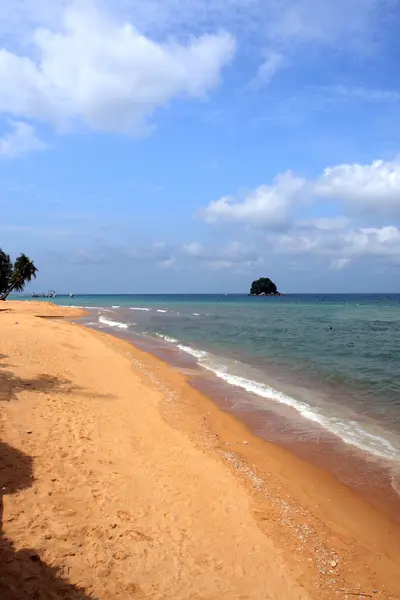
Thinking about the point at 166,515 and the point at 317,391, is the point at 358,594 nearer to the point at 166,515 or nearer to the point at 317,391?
the point at 166,515

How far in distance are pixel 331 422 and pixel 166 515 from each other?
735cm

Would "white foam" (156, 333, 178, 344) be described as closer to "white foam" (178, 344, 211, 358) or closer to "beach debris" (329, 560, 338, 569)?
"white foam" (178, 344, 211, 358)

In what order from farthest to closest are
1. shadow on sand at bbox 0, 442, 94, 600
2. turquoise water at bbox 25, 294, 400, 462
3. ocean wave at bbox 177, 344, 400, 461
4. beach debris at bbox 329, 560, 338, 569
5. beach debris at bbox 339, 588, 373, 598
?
turquoise water at bbox 25, 294, 400, 462 < ocean wave at bbox 177, 344, 400, 461 < beach debris at bbox 329, 560, 338, 569 < beach debris at bbox 339, 588, 373, 598 < shadow on sand at bbox 0, 442, 94, 600

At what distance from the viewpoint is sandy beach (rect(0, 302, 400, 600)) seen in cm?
494

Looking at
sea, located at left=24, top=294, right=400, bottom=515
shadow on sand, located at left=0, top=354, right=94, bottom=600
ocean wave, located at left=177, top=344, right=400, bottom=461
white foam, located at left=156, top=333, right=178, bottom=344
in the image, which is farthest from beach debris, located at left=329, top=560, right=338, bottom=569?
white foam, located at left=156, top=333, right=178, bottom=344

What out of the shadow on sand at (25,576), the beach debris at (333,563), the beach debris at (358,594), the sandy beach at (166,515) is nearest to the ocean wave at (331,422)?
the sandy beach at (166,515)

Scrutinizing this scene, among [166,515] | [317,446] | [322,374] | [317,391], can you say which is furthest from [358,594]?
[322,374]

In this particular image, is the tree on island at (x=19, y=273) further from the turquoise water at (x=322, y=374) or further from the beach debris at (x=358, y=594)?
the beach debris at (x=358, y=594)

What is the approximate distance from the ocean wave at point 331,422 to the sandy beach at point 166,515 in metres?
2.02

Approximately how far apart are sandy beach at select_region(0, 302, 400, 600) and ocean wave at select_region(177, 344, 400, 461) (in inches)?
79.5

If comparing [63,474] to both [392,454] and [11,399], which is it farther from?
[392,454]

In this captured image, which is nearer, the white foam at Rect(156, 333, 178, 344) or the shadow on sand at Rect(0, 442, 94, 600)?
the shadow on sand at Rect(0, 442, 94, 600)

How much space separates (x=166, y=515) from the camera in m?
6.35

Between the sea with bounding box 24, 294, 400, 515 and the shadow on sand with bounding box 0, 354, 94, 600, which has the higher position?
the shadow on sand with bounding box 0, 354, 94, 600
